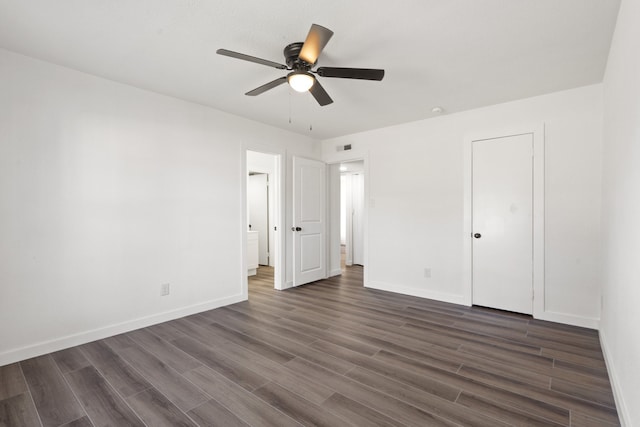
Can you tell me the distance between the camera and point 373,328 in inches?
127

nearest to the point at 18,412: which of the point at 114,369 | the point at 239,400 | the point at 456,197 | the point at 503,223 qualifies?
the point at 114,369

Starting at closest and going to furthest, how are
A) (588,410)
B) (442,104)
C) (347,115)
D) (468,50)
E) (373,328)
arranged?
(588,410) < (468,50) < (373,328) < (442,104) < (347,115)

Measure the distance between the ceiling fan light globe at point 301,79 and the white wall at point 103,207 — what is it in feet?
6.43

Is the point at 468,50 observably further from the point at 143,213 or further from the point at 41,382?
the point at 41,382

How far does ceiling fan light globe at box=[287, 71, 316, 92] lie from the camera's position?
2275 millimetres

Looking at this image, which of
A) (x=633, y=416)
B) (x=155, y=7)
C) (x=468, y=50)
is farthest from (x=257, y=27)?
(x=633, y=416)

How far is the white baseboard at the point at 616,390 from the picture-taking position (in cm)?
167

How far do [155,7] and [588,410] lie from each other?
381 centimetres

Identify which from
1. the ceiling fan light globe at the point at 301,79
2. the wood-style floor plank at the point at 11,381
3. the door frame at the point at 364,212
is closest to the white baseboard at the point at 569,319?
the door frame at the point at 364,212

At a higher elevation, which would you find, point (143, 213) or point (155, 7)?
point (155, 7)

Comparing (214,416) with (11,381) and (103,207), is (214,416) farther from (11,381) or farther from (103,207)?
(103,207)

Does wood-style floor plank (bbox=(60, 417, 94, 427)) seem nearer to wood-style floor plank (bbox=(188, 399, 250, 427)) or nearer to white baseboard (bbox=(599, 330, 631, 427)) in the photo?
wood-style floor plank (bbox=(188, 399, 250, 427))

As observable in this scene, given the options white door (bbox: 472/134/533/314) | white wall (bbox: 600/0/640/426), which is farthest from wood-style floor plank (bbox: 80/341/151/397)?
white door (bbox: 472/134/533/314)

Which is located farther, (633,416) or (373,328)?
(373,328)
